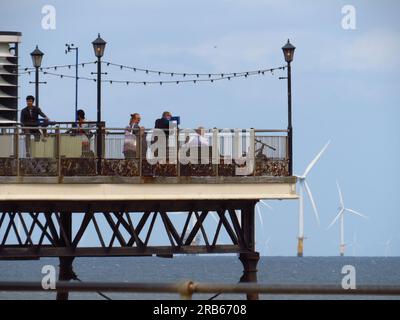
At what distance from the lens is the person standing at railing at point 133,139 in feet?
116

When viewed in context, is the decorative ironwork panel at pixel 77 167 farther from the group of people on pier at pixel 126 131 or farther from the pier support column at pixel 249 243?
the pier support column at pixel 249 243

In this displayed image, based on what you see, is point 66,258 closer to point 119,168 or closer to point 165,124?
point 119,168

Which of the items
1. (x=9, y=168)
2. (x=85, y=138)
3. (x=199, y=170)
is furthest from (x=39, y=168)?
(x=199, y=170)

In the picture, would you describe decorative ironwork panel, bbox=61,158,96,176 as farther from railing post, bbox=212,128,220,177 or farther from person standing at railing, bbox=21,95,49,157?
railing post, bbox=212,128,220,177

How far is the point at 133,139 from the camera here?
116ft

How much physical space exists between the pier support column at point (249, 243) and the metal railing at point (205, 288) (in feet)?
78.6

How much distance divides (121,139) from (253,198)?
12.5ft

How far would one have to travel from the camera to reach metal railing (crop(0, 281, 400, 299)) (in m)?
12.5

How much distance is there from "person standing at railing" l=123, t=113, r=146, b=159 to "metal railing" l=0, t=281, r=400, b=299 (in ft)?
72.9

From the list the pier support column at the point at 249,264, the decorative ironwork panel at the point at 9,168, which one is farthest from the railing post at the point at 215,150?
the decorative ironwork panel at the point at 9,168

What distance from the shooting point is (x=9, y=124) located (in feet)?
128

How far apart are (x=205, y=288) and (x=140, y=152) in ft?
74.1

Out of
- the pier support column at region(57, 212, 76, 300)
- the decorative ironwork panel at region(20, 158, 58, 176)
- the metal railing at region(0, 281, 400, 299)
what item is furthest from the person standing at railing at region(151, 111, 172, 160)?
the metal railing at region(0, 281, 400, 299)
